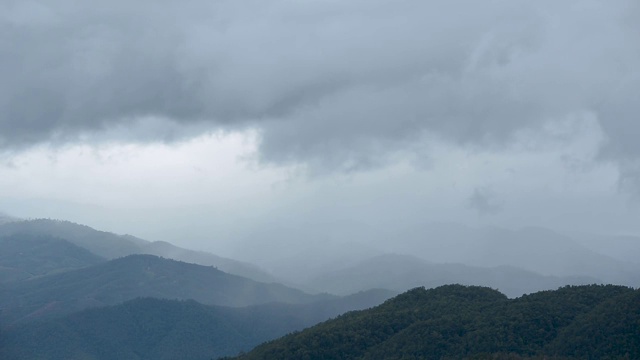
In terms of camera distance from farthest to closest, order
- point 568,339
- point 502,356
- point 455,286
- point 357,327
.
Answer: point 455,286, point 357,327, point 568,339, point 502,356

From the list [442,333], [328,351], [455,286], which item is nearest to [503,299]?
[455,286]

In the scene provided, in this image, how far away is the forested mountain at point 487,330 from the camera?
8444cm

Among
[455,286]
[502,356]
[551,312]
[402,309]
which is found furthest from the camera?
[455,286]

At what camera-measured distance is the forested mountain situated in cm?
8444

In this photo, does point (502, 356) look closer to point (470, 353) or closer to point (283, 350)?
point (470, 353)

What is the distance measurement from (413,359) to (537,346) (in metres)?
13.6

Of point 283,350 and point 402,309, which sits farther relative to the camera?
point 402,309

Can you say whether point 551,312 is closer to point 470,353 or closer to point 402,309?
point 470,353

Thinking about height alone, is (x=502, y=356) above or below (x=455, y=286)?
A: below

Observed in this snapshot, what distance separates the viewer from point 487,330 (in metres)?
92.7

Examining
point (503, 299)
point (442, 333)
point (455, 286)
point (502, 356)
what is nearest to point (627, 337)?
point (502, 356)

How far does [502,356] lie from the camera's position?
265 feet

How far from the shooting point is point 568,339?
87.1 m

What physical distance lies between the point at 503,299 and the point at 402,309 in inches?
534
